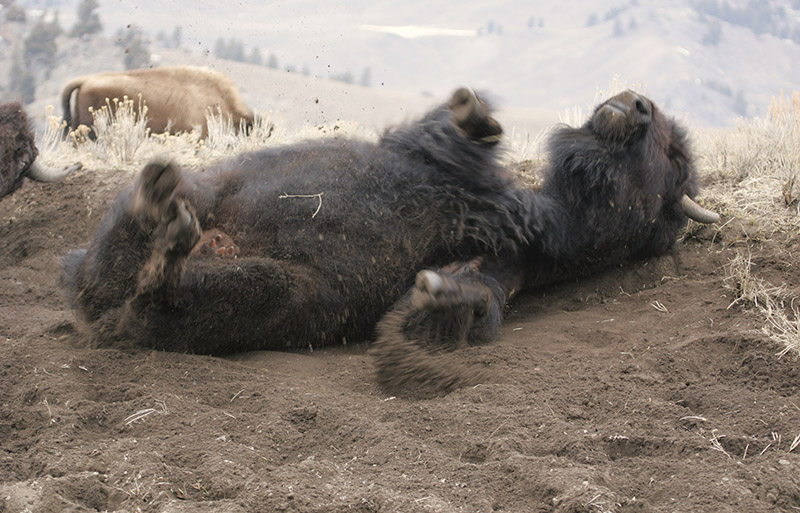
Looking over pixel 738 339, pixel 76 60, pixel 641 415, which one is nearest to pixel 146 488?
pixel 641 415

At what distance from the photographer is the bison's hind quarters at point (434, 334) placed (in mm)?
3035

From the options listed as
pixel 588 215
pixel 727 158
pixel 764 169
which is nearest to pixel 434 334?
pixel 588 215

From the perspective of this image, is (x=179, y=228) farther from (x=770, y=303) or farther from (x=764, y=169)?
(x=764, y=169)

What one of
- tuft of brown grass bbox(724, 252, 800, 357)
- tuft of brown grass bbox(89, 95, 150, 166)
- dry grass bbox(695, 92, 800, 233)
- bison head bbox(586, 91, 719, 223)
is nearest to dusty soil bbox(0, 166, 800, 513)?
tuft of brown grass bbox(724, 252, 800, 357)

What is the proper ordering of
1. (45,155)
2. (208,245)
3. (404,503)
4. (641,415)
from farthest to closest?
(45,155)
(208,245)
(641,415)
(404,503)

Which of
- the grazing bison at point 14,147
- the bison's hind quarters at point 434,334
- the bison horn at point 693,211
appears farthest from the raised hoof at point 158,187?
the bison horn at point 693,211

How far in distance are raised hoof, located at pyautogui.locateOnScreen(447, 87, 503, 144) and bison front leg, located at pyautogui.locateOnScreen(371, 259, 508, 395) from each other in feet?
2.39

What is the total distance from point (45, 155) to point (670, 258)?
720 centimetres

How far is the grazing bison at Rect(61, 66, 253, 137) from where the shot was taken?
31.6 ft

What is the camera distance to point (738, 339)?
306cm

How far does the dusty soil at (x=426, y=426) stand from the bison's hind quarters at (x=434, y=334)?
0.10 m

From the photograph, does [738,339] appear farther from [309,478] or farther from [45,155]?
[45,155]

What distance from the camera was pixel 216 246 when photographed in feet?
10.8

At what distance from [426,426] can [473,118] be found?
178cm
